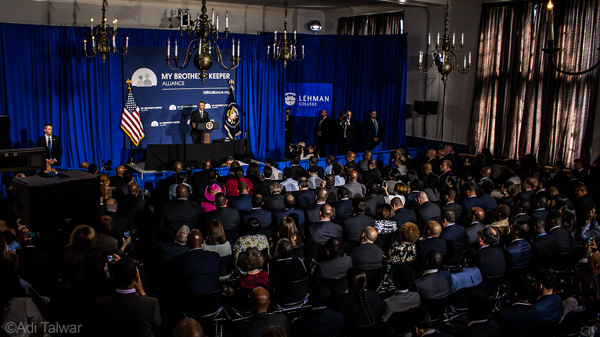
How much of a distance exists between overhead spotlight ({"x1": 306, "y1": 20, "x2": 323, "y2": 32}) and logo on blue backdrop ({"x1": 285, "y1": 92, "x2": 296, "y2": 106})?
273 cm

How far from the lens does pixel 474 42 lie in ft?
44.2

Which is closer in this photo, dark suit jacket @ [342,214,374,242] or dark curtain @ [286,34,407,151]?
dark suit jacket @ [342,214,374,242]

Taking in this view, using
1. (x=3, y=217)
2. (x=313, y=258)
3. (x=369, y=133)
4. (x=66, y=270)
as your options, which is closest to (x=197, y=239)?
(x=66, y=270)

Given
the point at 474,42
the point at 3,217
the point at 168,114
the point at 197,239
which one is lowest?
the point at 3,217

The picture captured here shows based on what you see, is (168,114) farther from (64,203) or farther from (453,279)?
(453,279)

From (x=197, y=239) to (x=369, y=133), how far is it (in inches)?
391

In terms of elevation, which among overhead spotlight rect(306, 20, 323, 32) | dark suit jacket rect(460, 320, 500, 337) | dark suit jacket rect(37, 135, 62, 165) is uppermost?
overhead spotlight rect(306, 20, 323, 32)

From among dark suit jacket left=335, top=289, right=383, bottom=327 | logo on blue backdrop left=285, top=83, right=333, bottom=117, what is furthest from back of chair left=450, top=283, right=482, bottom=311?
logo on blue backdrop left=285, top=83, right=333, bottom=117

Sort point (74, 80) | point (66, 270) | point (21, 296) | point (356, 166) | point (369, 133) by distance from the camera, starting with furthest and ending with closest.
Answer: point (369, 133)
point (74, 80)
point (356, 166)
point (66, 270)
point (21, 296)

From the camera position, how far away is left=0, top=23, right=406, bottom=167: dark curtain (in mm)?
11578

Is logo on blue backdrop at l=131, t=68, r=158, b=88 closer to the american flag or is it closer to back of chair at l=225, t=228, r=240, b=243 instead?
the american flag

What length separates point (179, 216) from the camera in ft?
23.1

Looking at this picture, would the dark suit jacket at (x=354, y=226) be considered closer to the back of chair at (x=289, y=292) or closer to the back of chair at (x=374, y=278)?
the back of chair at (x=374, y=278)

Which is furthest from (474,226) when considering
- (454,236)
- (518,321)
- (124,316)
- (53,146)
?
(53,146)
